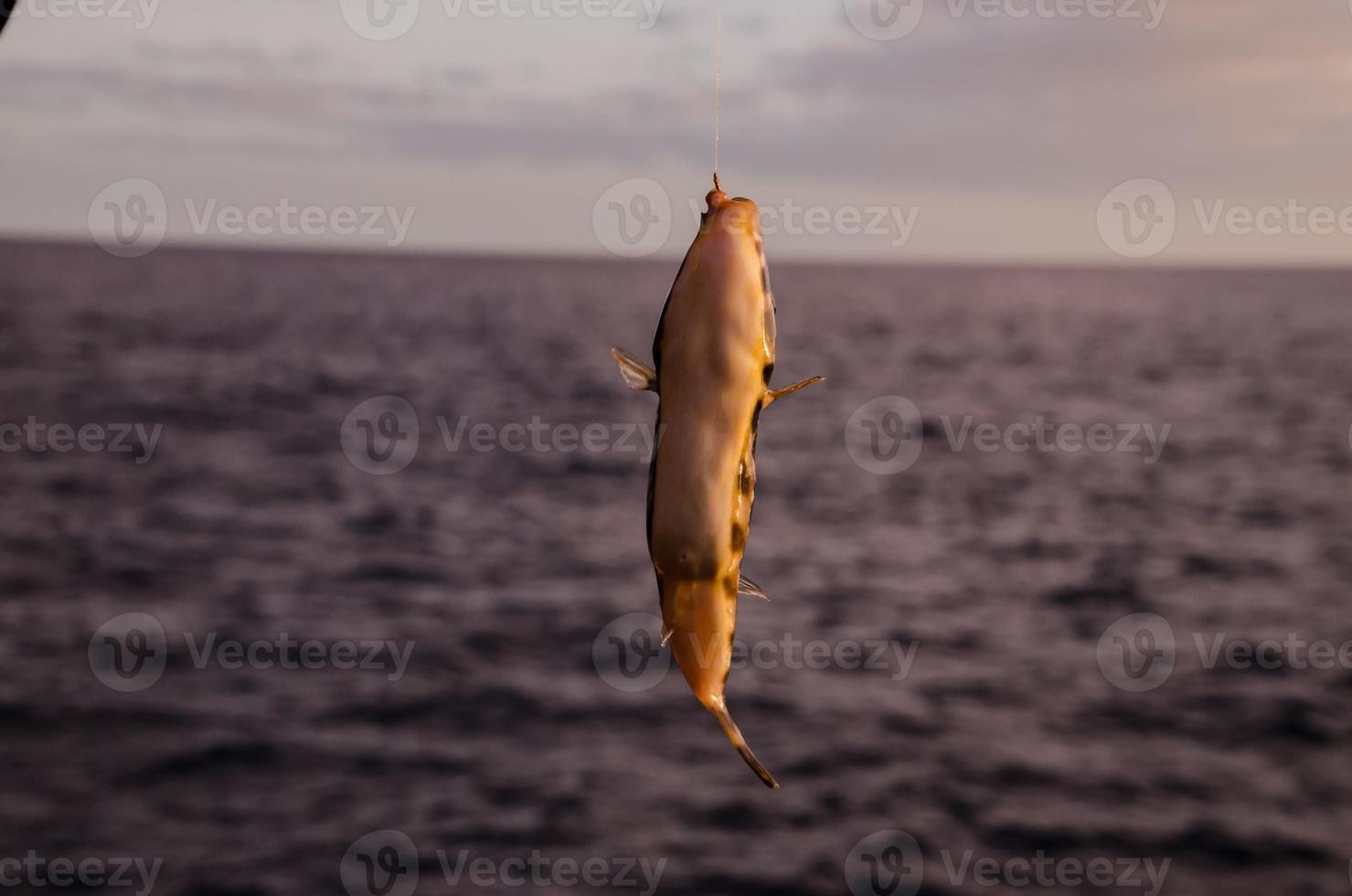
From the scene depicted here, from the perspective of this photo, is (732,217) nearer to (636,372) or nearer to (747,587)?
(636,372)

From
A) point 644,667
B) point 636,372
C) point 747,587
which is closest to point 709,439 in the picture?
point 636,372

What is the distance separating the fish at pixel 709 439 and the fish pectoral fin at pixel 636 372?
0.04 metres

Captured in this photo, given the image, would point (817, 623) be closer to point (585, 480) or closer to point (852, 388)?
point (585, 480)

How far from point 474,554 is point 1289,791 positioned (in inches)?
831

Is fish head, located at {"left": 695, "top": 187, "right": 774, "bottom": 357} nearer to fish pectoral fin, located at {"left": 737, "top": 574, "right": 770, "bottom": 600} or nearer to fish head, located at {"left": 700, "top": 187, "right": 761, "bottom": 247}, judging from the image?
fish head, located at {"left": 700, "top": 187, "right": 761, "bottom": 247}

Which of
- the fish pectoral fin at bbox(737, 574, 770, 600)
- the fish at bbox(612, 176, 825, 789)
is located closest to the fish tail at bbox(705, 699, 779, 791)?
the fish at bbox(612, 176, 825, 789)

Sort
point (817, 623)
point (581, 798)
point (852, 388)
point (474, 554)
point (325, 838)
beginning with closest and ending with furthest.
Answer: point (325, 838), point (581, 798), point (817, 623), point (474, 554), point (852, 388)

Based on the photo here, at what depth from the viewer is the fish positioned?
90.7 inches

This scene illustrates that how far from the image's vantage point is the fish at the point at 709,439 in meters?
2.30

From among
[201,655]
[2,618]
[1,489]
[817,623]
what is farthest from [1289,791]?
[1,489]

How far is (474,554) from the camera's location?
34.3 meters

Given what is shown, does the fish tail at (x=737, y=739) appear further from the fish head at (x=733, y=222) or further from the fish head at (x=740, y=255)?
the fish head at (x=733, y=222)

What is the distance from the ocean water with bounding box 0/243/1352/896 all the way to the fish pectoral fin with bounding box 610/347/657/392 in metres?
7.14

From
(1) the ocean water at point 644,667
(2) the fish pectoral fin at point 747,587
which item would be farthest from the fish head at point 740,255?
(1) the ocean water at point 644,667
